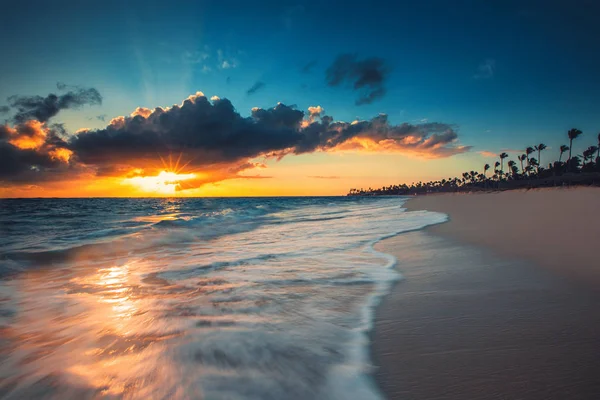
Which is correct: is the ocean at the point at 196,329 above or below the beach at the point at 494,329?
below

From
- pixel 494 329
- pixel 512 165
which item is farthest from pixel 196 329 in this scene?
pixel 512 165

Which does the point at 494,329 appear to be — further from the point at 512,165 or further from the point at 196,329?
the point at 512,165

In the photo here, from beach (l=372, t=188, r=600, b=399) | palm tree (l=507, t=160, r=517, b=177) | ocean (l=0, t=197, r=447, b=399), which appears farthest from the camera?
palm tree (l=507, t=160, r=517, b=177)

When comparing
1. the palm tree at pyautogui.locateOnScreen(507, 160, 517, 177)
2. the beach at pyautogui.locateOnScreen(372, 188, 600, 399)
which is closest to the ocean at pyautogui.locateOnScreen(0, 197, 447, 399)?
the beach at pyautogui.locateOnScreen(372, 188, 600, 399)

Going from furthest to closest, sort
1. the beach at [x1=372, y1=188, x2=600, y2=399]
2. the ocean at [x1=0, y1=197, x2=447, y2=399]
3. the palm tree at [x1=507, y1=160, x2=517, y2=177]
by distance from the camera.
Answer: the palm tree at [x1=507, y1=160, x2=517, y2=177] < the ocean at [x1=0, y1=197, x2=447, y2=399] < the beach at [x1=372, y1=188, x2=600, y2=399]

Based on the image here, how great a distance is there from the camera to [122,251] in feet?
33.5

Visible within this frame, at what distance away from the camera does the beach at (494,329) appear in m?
2.03

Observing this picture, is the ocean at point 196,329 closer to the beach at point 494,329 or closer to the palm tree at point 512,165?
the beach at point 494,329

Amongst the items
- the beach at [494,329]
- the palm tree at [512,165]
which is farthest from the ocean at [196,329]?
the palm tree at [512,165]

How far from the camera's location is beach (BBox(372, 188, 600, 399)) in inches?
80.1

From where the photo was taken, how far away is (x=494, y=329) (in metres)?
2.85

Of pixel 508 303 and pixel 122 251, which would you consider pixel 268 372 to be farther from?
pixel 122 251

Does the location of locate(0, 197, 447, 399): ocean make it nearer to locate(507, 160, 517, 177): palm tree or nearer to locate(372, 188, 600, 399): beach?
locate(372, 188, 600, 399): beach

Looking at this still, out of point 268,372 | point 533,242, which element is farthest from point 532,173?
point 268,372
